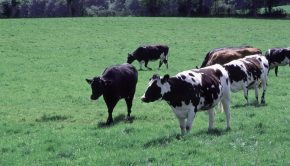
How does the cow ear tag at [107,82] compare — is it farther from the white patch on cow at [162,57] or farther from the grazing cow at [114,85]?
the white patch on cow at [162,57]

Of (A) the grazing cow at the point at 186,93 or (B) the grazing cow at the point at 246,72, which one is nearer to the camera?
(A) the grazing cow at the point at 186,93

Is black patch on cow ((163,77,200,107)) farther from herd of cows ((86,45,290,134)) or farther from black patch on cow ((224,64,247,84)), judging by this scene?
black patch on cow ((224,64,247,84))

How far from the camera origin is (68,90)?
22.4 meters

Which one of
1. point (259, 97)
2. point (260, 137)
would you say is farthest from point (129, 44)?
point (260, 137)

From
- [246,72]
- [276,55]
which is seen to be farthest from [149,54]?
[246,72]

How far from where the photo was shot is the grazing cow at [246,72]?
16.3m

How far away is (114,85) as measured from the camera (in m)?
15.4

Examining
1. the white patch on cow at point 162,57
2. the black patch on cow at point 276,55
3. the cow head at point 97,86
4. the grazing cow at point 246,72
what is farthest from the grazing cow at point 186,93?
the white patch on cow at point 162,57

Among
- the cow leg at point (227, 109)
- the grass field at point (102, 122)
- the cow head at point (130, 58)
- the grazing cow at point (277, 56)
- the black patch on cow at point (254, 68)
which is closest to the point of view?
the grass field at point (102, 122)

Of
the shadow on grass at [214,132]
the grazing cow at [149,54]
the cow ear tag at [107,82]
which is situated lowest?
the shadow on grass at [214,132]

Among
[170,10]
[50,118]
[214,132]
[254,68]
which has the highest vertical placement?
[170,10]

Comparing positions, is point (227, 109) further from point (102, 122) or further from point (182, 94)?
point (102, 122)

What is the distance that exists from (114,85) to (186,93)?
4033mm

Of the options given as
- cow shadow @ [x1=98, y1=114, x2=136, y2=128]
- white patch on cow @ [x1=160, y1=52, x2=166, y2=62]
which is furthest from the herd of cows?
white patch on cow @ [x1=160, y1=52, x2=166, y2=62]
